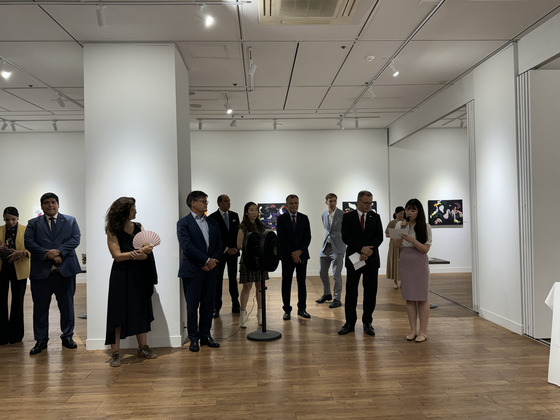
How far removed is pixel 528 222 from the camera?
5.52m

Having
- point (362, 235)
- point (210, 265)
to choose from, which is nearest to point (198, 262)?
point (210, 265)

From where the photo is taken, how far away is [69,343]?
18.1 ft

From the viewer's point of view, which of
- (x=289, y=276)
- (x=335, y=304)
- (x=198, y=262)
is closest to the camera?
(x=198, y=262)

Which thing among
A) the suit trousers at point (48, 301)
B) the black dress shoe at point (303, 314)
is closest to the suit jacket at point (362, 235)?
the black dress shoe at point (303, 314)

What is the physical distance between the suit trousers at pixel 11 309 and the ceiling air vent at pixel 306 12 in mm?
4468

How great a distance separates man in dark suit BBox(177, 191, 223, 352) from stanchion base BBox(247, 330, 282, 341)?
18.7 inches

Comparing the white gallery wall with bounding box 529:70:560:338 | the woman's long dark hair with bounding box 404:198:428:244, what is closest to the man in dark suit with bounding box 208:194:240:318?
the woman's long dark hair with bounding box 404:198:428:244

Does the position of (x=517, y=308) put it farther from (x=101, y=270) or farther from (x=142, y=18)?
(x=142, y=18)

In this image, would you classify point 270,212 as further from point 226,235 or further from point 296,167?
point 226,235

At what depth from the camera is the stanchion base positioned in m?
5.60

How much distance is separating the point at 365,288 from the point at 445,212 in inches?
269

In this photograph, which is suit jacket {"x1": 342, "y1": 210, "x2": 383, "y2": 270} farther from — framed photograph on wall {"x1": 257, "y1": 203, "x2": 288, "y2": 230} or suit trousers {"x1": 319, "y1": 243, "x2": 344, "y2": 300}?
framed photograph on wall {"x1": 257, "y1": 203, "x2": 288, "y2": 230}

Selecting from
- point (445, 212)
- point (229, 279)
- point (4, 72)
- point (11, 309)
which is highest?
point (4, 72)

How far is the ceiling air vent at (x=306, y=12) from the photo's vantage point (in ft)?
14.4
